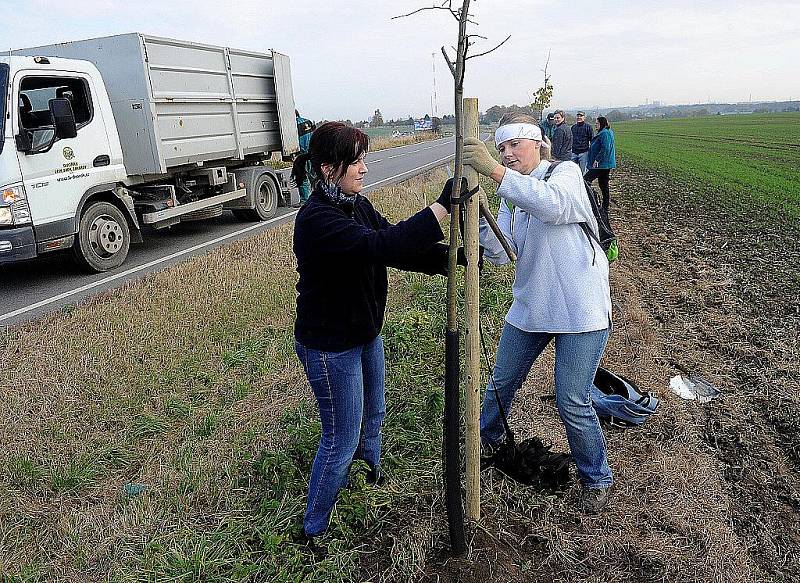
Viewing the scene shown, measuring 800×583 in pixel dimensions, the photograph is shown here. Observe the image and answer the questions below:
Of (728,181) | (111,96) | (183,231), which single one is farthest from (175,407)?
(728,181)

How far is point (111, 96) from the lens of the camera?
8.46 meters

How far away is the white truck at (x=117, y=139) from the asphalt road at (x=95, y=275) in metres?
0.36

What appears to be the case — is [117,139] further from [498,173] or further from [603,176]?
[603,176]

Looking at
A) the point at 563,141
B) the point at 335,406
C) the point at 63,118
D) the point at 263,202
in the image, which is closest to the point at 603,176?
the point at 563,141

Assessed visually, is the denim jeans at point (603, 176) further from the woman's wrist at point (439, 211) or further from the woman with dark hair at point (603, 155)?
the woman's wrist at point (439, 211)

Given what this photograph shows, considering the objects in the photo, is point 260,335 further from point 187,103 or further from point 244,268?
point 187,103

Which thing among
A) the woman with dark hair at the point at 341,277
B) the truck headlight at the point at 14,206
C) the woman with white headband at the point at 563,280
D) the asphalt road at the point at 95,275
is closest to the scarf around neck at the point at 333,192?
the woman with dark hair at the point at 341,277

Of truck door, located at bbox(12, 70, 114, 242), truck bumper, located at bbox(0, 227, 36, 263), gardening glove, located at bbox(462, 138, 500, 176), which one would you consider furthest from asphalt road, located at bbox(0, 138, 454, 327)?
gardening glove, located at bbox(462, 138, 500, 176)

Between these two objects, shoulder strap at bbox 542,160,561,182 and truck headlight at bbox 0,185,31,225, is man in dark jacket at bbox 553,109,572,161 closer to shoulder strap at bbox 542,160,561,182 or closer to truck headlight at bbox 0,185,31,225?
truck headlight at bbox 0,185,31,225

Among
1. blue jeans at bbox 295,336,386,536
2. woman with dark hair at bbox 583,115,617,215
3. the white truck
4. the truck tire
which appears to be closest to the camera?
blue jeans at bbox 295,336,386,536

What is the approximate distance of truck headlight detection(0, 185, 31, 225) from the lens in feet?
22.3

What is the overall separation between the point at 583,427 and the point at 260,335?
3.39 metres

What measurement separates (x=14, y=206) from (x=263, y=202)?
5.76m

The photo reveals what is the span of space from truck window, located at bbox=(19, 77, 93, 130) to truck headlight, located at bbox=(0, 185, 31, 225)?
80 cm
